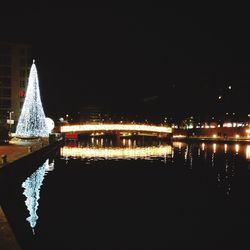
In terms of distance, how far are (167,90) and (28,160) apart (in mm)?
86038

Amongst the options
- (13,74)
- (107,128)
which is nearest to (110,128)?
(107,128)

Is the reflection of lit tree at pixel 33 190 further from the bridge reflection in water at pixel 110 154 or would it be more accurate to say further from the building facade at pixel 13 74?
the building facade at pixel 13 74

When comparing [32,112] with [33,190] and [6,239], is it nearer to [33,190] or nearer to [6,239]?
[33,190]

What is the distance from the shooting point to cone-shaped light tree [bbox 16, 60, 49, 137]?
4966cm

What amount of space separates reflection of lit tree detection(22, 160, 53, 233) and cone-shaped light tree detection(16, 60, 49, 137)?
61.2ft

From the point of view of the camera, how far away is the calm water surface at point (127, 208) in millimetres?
13609

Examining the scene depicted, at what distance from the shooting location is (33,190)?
21969 millimetres

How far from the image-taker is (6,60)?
88.6 meters

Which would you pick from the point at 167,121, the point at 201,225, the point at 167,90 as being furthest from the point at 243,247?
the point at 167,90

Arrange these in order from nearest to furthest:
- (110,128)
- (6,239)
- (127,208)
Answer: (6,239)
(127,208)
(110,128)

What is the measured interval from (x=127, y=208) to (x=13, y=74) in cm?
7580

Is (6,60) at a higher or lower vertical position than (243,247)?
higher

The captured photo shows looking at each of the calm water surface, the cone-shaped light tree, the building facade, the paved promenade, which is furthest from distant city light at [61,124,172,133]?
the paved promenade

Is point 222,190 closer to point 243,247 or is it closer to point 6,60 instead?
point 243,247
